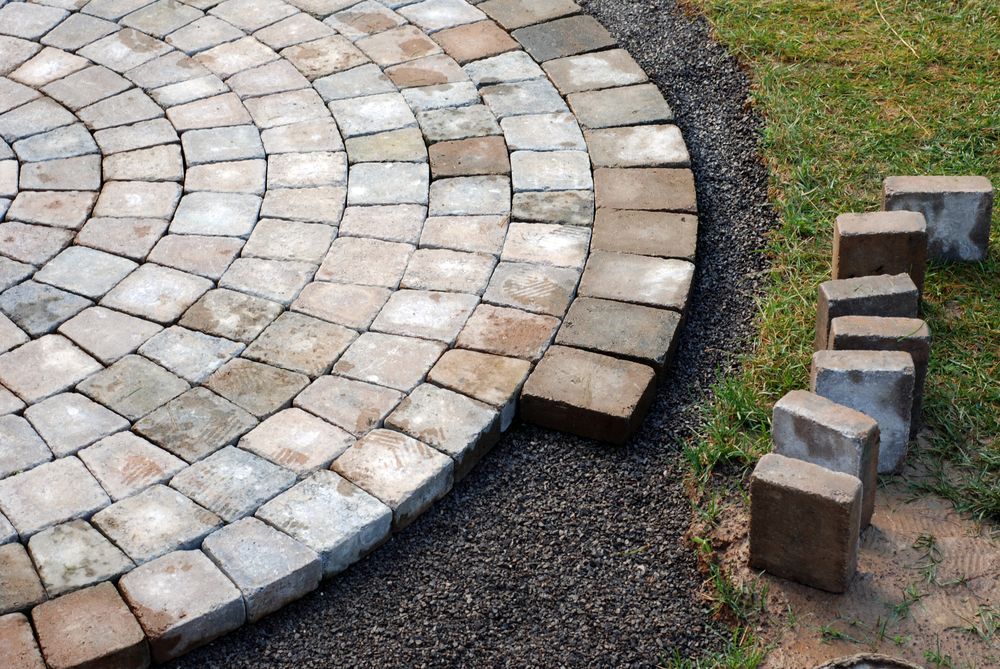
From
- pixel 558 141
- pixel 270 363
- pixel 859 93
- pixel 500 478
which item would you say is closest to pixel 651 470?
pixel 500 478

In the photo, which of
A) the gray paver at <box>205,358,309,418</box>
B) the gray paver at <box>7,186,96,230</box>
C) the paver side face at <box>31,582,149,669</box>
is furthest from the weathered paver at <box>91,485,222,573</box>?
the gray paver at <box>7,186,96,230</box>

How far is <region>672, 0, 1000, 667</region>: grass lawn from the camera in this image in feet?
10.7

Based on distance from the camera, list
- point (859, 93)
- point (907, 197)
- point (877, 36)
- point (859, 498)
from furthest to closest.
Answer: point (877, 36)
point (859, 93)
point (907, 197)
point (859, 498)

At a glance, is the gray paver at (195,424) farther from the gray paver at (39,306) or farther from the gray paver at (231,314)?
the gray paver at (39,306)

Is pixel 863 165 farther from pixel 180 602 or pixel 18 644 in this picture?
pixel 18 644

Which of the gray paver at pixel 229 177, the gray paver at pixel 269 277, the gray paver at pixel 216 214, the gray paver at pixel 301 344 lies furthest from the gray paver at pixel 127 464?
the gray paver at pixel 229 177

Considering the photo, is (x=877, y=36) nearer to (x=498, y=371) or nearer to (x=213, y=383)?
(x=498, y=371)

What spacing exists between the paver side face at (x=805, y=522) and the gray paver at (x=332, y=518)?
1.00 metres

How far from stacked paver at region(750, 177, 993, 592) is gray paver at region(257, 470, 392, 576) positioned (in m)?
1.01

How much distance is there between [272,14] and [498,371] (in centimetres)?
272

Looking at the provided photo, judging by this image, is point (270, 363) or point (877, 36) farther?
point (877, 36)

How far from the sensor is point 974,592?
284 centimetres

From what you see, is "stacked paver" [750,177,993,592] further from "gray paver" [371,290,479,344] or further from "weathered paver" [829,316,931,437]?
"gray paver" [371,290,479,344]

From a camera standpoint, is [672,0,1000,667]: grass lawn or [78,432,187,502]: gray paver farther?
[672,0,1000,667]: grass lawn
